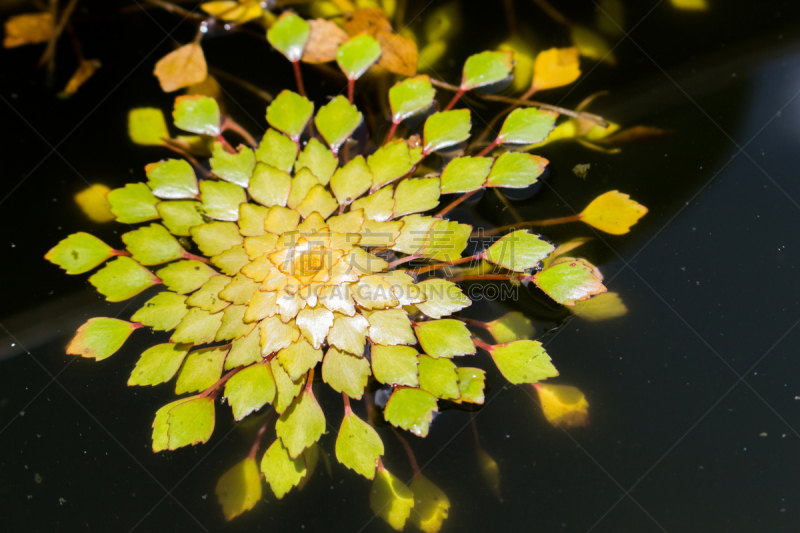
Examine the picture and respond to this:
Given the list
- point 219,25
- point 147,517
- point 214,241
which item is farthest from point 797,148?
point 147,517

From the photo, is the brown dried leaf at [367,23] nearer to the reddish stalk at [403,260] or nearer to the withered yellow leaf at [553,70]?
the withered yellow leaf at [553,70]

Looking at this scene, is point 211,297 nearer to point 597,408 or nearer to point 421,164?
point 421,164

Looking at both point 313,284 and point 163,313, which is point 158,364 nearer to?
point 163,313

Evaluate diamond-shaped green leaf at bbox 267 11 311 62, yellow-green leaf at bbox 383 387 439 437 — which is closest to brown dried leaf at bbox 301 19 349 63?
diamond-shaped green leaf at bbox 267 11 311 62

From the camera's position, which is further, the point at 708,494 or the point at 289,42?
the point at 289,42

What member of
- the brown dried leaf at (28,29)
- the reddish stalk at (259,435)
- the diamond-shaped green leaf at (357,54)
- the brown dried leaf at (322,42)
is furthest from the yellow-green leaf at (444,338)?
the brown dried leaf at (28,29)

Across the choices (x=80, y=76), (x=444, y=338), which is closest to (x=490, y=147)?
(x=444, y=338)

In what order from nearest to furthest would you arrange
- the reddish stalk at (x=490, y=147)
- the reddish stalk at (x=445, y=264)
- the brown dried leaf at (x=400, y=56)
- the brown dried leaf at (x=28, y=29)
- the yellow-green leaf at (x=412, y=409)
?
the yellow-green leaf at (x=412, y=409) < the reddish stalk at (x=445, y=264) < the reddish stalk at (x=490, y=147) < the brown dried leaf at (x=400, y=56) < the brown dried leaf at (x=28, y=29)
